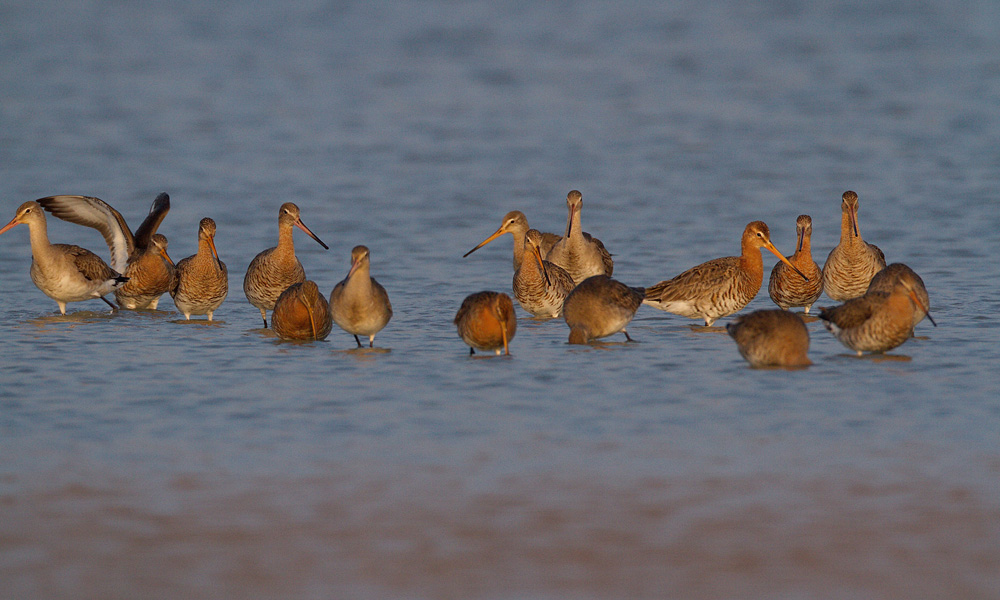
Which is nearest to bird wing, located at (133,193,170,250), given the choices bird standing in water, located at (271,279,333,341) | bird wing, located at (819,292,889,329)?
bird standing in water, located at (271,279,333,341)

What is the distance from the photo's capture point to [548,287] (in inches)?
470

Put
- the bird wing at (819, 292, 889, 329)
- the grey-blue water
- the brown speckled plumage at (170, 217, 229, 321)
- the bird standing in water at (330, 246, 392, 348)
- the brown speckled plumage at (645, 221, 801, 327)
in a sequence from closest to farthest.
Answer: the grey-blue water
the bird wing at (819, 292, 889, 329)
the bird standing in water at (330, 246, 392, 348)
the brown speckled plumage at (645, 221, 801, 327)
the brown speckled plumage at (170, 217, 229, 321)

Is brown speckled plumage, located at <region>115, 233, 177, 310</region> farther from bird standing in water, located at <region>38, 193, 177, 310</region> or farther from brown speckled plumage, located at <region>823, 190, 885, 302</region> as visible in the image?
brown speckled plumage, located at <region>823, 190, 885, 302</region>

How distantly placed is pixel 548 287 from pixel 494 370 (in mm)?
2605

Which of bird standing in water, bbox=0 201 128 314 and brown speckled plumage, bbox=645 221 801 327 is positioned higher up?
bird standing in water, bbox=0 201 128 314

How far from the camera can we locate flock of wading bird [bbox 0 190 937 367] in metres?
9.57

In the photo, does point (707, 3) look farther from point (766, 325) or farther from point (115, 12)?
point (766, 325)

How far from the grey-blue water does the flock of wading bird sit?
224 millimetres

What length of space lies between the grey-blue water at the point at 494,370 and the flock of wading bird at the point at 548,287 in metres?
0.22

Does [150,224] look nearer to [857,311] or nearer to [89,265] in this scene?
[89,265]

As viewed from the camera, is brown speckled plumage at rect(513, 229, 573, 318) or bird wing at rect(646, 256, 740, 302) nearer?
bird wing at rect(646, 256, 740, 302)

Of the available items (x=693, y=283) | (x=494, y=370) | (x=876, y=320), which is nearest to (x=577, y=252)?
(x=693, y=283)

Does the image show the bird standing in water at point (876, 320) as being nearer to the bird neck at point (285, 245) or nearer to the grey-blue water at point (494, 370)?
the grey-blue water at point (494, 370)

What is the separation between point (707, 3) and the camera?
107 ft
